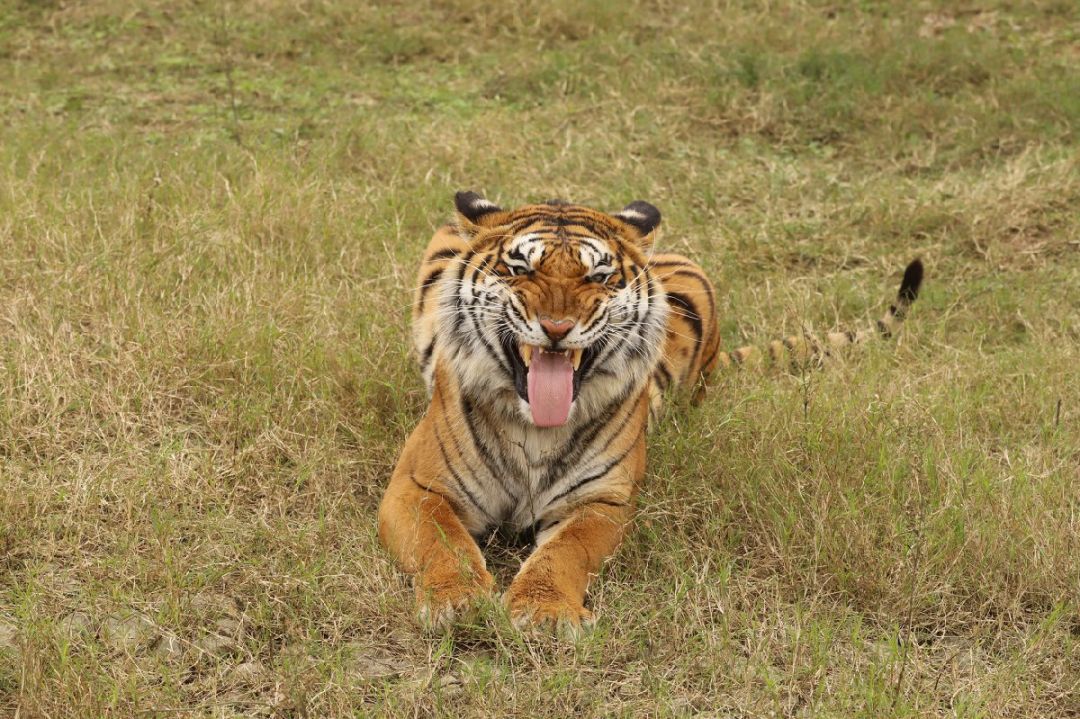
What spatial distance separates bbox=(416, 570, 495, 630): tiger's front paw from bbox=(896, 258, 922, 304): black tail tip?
8.12 ft

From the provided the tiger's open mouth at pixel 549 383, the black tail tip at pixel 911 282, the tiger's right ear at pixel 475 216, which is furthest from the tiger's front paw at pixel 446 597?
the black tail tip at pixel 911 282

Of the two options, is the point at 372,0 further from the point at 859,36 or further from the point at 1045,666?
the point at 1045,666

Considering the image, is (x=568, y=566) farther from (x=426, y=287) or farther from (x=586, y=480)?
(x=426, y=287)

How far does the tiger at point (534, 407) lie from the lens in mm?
3406

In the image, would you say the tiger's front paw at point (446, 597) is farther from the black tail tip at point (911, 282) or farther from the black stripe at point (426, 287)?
the black tail tip at point (911, 282)

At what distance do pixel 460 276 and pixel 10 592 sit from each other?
149 centimetres

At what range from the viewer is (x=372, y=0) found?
8.76m

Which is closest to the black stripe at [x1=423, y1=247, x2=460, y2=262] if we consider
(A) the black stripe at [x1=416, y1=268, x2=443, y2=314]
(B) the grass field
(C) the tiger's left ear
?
(A) the black stripe at [x1=416, y1=268, x2=443, y2=314]

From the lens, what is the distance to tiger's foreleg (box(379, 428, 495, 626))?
320 centimetres

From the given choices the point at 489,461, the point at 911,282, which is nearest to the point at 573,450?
the point at 489,461

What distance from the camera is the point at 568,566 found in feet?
11.0

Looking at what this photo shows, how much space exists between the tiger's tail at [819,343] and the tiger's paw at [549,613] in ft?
5.37

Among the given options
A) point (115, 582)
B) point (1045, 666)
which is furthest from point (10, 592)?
point (1045, 666)

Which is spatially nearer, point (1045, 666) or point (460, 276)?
point (1045, 666)
